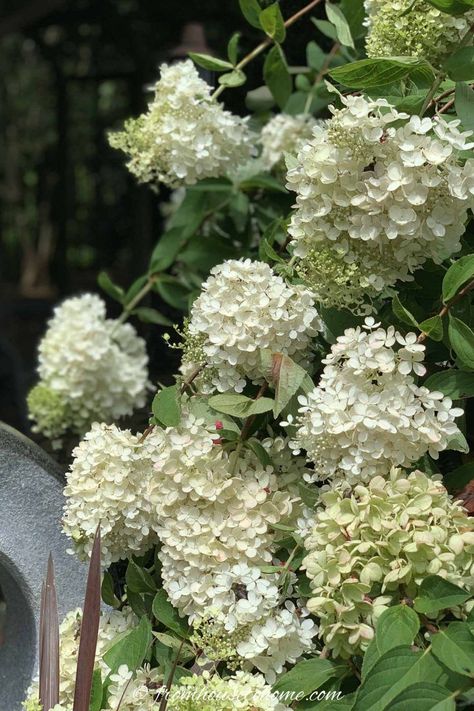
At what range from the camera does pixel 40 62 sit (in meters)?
9.55

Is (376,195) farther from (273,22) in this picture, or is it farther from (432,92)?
(273,22)

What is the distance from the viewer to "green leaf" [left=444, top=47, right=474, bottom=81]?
1.15 meters

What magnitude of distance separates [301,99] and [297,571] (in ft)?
3.77

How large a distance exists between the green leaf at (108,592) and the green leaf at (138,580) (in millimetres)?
57

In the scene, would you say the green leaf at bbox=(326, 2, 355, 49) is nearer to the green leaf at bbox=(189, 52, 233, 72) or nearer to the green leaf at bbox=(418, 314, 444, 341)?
the green leaf at bbox=(189, 52, 233, 72)

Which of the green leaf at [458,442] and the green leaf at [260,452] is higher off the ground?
the green leaf at [458,442]

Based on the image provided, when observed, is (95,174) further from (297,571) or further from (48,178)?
(297,571)

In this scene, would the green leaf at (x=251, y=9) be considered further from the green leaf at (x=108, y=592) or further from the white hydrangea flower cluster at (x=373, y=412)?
the green leaf at (x=108, y=592)

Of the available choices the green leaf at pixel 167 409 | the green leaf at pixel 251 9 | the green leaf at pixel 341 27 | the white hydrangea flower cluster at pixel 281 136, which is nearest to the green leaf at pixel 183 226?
the white hydrangea flower cluster at pixel 281 136

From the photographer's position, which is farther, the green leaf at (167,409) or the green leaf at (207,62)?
the green leaf at (207,62)

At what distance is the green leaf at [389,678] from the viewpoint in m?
0.99

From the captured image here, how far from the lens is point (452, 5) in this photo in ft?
3.69

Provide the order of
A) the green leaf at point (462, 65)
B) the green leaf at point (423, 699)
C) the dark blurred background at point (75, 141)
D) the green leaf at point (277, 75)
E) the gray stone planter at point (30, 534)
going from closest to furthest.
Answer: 1. the green leaf at point (423, 699)
2. the green leaf at point (462, 65)
3. the gray stone planter at point (30, 534)
4. the green leaf at point (277, 75)
5. the dark blurred background at point (75, 141)

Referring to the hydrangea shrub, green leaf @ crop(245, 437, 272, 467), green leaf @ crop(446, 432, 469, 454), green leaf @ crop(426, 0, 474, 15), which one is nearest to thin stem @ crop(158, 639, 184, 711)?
the hydrangea shrub
